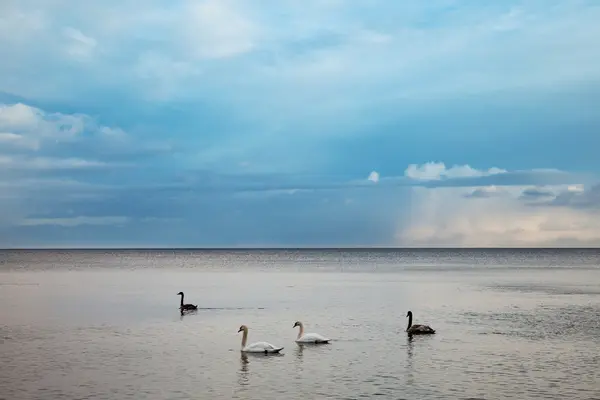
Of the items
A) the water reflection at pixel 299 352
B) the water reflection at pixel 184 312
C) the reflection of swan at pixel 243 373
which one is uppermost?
the water reflection at pixel 184 312

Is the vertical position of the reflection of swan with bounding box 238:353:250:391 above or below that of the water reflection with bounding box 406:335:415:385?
below

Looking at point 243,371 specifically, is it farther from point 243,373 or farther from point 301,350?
point 301,350

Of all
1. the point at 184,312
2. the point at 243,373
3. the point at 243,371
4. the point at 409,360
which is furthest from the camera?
the point at 184,312

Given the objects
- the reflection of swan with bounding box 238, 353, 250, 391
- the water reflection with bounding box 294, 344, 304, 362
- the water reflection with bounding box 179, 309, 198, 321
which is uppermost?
the water reflection with bounding box 179, 309, 198, 321

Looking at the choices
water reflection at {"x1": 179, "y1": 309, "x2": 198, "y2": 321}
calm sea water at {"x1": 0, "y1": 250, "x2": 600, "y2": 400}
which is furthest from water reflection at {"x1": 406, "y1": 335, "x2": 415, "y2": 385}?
water reflection at {"x1": 179, "y1": 309, "x2": 198, "y2": 321}

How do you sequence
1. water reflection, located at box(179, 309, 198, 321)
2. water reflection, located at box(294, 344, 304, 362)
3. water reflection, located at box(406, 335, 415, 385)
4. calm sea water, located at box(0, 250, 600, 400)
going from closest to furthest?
calm sea water, located at box(0, 250, 600, 400)
water reflection, located at box(406, 335, 415, 385)
water reflection, located at box(294, 344, 304, 362)
water reflection, located at box(179, 309, 198, 321)

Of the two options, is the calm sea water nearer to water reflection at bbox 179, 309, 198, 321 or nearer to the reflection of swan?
the reflection of swan

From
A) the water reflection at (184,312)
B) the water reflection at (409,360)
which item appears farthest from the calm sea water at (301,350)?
the water reflection at (184,312)

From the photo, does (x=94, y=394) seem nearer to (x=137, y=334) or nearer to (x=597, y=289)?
(x=137, y=334)

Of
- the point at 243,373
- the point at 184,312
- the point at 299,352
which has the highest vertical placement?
the point at 184,312

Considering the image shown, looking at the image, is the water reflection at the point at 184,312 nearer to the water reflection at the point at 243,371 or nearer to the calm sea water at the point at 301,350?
the calm sea water at the point at 301,350

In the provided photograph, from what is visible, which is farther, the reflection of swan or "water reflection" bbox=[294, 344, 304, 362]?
"water reflection" bbox=[294, 344, 304, 362]

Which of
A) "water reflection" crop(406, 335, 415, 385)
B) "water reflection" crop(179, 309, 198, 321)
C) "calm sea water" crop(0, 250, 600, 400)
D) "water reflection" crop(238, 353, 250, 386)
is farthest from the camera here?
"water reflection" crop(179, 309, 198, 321)

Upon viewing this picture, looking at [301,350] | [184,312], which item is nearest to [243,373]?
[301,350]
